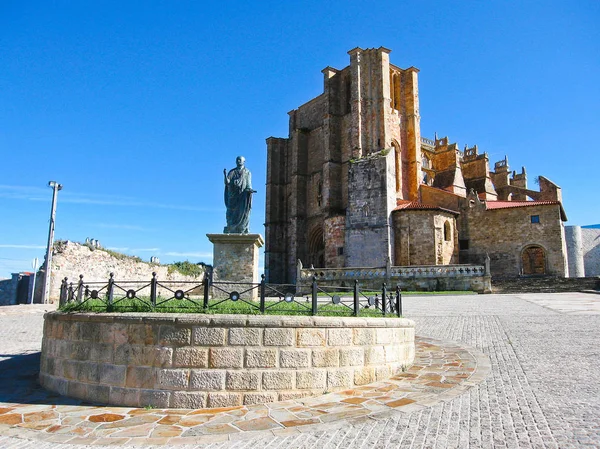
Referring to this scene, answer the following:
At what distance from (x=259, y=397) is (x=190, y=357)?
1.03 m

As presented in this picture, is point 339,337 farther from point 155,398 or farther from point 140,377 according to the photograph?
point 140,377

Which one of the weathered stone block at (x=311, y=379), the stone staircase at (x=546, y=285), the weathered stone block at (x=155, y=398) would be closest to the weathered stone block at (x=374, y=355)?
the weathered stone block at (x=311, y=379)

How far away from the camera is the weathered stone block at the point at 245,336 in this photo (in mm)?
5648

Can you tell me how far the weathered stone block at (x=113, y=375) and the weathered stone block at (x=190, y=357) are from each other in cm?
75

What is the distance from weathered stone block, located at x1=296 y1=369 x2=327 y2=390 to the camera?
5.82 metres

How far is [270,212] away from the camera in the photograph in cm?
4241

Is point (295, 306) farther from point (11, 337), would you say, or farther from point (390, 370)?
point (11, 337)

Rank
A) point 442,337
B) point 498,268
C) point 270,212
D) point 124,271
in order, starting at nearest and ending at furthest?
1. point 442,337
2. point 124,271
3. point 498,268
4. point 270,212

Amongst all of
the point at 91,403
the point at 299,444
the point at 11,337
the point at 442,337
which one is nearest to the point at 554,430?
the point at 299,444

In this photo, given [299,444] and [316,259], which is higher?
[316,259]

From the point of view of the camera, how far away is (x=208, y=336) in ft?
18.4

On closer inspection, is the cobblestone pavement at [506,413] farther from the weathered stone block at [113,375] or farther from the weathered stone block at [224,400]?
the weathered stone block at [113,375]

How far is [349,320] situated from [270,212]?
36379mm

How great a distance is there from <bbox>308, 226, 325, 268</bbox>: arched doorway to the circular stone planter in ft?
105
